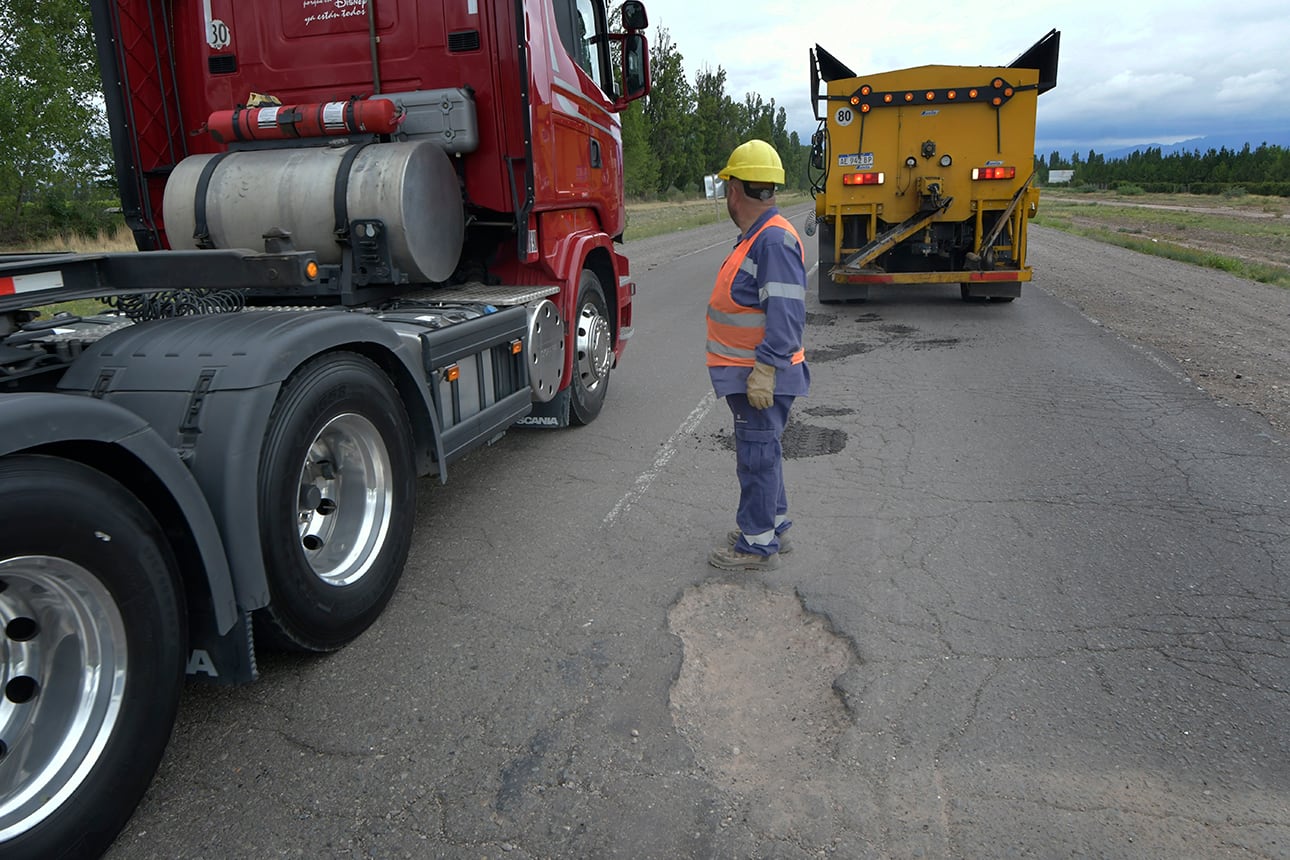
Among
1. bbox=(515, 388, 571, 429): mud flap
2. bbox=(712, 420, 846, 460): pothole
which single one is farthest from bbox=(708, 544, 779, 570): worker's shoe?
bbox=(515, 388, 571, 429): mud flap

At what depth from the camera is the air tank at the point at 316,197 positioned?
4.50 meters

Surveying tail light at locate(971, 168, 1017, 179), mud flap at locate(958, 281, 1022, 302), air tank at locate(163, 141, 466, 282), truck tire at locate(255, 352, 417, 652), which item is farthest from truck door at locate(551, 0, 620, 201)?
mud flap at locate(958, 281, 1022, 302)

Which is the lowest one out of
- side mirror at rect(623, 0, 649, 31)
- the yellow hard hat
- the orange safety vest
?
the orange safety vest

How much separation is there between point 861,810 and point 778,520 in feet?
6.54

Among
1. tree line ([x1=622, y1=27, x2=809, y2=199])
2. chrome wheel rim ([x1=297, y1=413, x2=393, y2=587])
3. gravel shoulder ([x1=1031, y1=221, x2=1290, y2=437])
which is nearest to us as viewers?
chrome wheel rim ([x1=297, y1=413, x2=393, y2=587])

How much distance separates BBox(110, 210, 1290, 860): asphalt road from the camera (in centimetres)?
243

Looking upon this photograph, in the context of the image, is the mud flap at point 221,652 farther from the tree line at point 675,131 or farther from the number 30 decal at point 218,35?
the tree line at point 675,131

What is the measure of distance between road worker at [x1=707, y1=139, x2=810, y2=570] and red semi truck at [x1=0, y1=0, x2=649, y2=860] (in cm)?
128

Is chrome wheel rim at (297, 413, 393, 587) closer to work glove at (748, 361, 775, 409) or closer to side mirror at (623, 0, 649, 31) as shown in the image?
work glove at (748, 361, 775, 409)

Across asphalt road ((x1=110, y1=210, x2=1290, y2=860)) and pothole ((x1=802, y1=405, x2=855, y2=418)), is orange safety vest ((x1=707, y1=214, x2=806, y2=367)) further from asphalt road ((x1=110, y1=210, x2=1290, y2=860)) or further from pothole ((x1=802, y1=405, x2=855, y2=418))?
pothole ((x1=802, y1=405, x2=855, y2=418))

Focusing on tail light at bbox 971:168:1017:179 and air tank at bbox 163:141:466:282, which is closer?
air tank at bbox 163:141:466:282

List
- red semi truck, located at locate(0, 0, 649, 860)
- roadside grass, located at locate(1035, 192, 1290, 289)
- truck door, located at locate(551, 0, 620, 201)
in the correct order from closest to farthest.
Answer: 1. red semi truck, located at locate(0, 0, 649, 860)
2. truck door, located at locate(551, 0, 620, 201)
3. roadside grass, located at locate(1035, 192, 1290, 289)

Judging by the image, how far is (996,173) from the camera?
10781 mm

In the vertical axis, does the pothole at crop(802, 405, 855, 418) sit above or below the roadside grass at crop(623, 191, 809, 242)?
below
